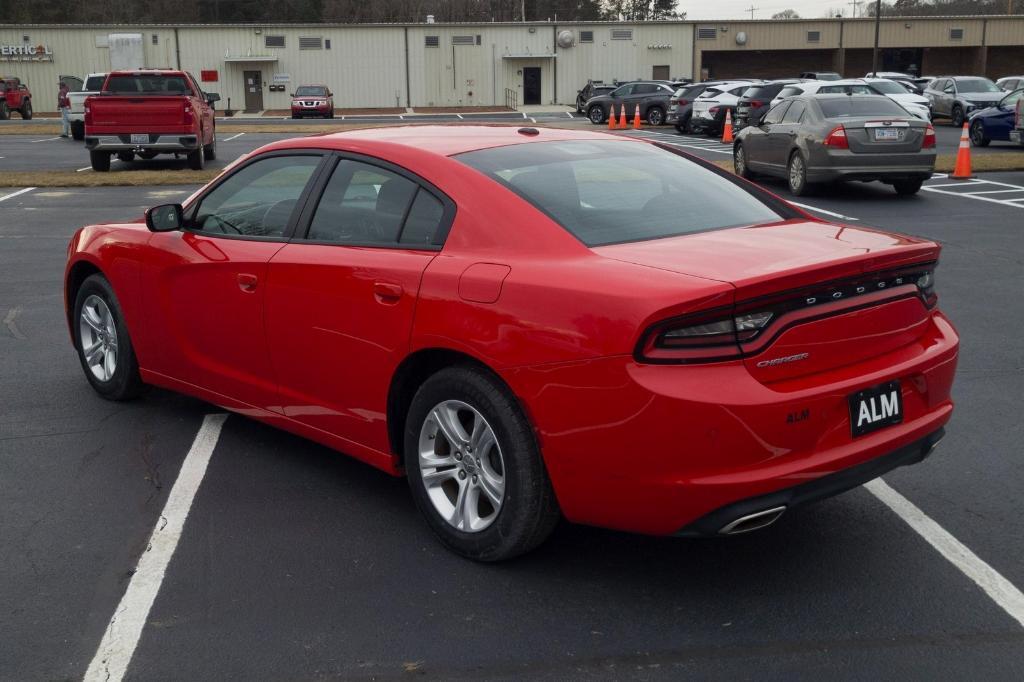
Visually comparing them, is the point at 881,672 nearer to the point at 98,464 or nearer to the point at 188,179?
the point at 98,464

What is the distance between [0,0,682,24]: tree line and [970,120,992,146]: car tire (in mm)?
61047

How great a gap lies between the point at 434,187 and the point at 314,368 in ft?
3.06

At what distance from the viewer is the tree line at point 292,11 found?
8531cm

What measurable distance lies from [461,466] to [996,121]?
24.3m

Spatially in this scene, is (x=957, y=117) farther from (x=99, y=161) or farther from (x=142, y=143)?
(x=99, y=161)

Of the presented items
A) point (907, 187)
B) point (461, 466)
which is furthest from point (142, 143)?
point (461, 466)

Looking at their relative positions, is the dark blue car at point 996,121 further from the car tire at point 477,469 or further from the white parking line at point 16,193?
the car tire at point 477,469

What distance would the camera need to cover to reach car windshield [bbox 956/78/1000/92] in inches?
1388

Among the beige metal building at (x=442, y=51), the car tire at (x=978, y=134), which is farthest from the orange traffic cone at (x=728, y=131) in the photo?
the beige metal building at (x=442, y=51)

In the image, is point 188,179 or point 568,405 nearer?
point 568,405

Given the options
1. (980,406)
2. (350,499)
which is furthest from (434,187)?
(980,406)

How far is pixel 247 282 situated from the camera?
4871 mm

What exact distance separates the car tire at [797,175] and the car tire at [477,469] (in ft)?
43.0

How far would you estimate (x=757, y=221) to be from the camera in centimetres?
444
